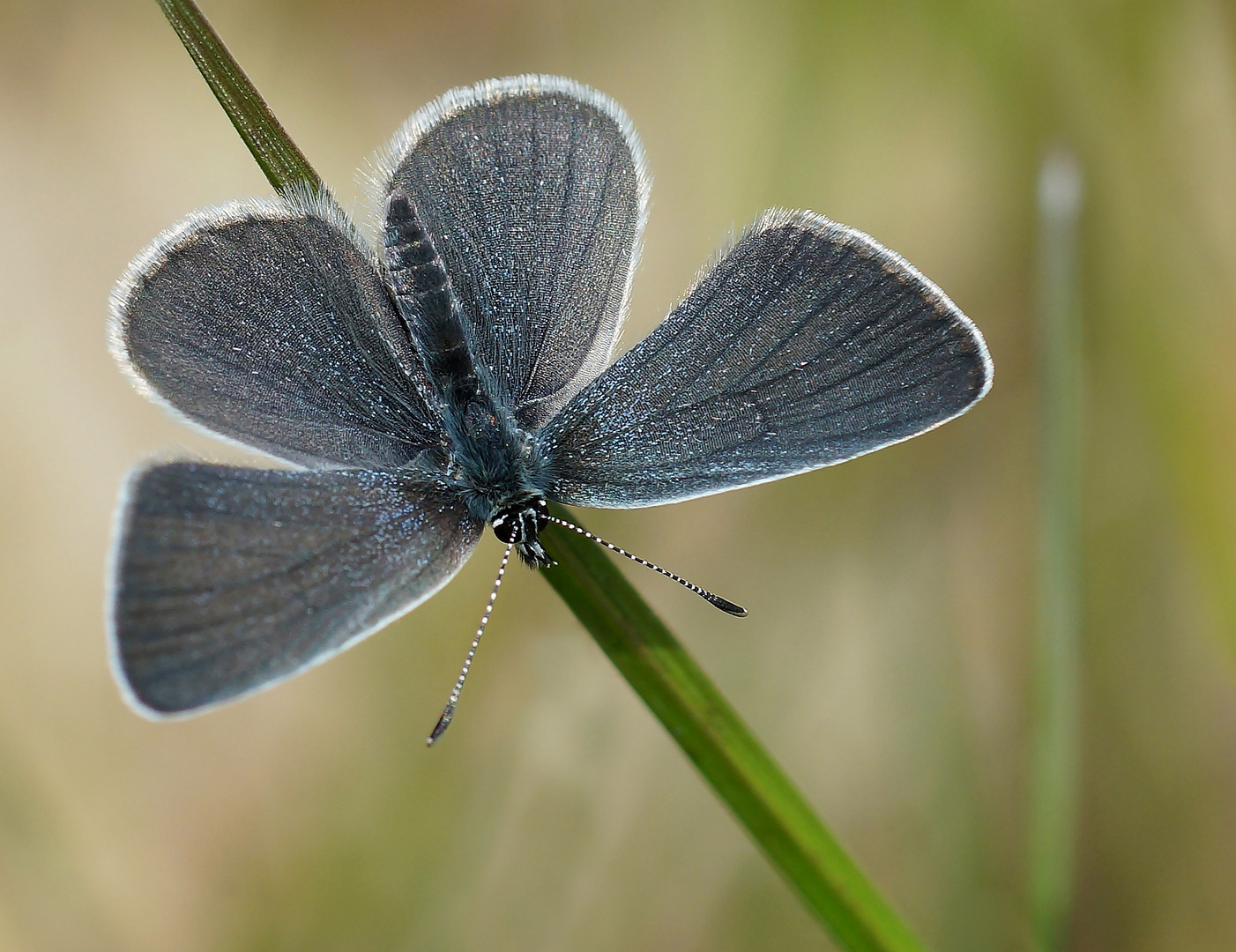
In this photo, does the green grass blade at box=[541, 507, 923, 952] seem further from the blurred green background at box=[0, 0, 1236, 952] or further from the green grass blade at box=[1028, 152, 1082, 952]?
the blurred green background at box=[0, 0, 1236, 952]

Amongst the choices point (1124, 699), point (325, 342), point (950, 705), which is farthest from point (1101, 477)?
point (325, 342)

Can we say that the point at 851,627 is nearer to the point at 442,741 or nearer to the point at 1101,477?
the point at 1101,477

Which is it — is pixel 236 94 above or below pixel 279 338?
above

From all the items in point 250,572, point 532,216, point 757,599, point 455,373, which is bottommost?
point 757,599

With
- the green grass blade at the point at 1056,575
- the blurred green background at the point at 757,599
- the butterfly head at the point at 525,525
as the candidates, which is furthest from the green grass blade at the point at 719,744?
the blurred green background at the point at 757,599

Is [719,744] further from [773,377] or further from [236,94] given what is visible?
[236,94]

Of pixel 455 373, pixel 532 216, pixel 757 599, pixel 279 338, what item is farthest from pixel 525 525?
pixel 757 599

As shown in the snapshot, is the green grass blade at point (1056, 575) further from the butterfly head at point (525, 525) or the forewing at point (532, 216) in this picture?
the butterfly head at point (525, 525)
